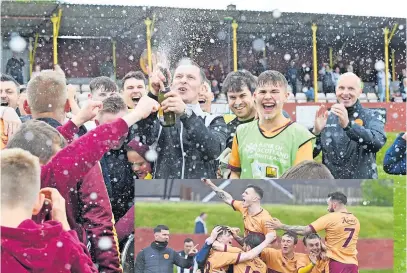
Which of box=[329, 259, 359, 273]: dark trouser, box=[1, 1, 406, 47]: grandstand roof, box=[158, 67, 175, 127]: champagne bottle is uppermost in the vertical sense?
box=[1, 1, 406, 47]: grandstand roof

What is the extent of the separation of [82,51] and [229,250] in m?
12.0

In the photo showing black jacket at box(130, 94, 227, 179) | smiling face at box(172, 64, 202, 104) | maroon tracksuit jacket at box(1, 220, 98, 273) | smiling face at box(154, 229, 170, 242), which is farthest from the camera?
smiling face at box(172, 64, 202, 104)

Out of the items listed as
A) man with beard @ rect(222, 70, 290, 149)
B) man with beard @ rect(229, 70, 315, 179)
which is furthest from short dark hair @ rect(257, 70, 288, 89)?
man with beard @ rect(222, 70, 290, 149)

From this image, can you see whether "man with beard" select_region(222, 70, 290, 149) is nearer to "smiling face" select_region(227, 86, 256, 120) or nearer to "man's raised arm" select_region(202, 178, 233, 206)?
"smiling face" select_region(227, 86, 256, 120)

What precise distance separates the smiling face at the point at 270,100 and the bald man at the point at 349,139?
1.15ft

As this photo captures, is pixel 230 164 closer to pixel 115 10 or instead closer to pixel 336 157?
pixel 336 157

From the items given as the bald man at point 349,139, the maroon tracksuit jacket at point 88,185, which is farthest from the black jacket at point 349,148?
the maroon tracksuit jacket at point 88,185

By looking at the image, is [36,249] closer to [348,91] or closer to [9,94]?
[9,94]

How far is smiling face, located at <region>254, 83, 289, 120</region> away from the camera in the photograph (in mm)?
3465

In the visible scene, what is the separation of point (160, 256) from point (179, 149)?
0.62 meters

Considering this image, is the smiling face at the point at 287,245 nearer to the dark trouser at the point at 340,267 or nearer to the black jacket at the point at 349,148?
the dark trouser at the point at 340,267

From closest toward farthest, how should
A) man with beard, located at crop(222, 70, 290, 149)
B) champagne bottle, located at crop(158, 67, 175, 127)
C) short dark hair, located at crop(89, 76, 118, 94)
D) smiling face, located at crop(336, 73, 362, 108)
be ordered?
champagne bottle, located at crop(158, 67, 175, 127)
man with beard, located at crop(222, 70, 290, 149)
smiling face, located at crop(336, 73, 362, 108)
short dark hair, located at crop(89, 76, 118, 94)

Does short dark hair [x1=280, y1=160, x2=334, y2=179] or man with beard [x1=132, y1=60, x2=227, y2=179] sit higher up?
man with beard [x1=132, y1=60, x2=227, y2=179]

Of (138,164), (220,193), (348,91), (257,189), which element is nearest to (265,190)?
(257,189)
